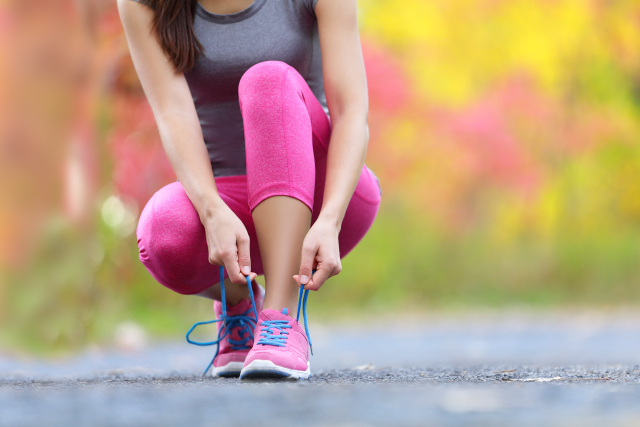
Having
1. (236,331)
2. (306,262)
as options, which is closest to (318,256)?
(306,262)

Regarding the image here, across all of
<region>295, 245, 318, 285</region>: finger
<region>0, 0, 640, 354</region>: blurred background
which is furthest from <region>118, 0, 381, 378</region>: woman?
<region>0, 0, 640, 354</region>: blurred background

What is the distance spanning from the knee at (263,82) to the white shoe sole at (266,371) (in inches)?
16.4

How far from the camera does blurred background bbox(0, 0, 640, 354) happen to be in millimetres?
4969

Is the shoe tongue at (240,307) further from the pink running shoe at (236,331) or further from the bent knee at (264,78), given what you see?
the bent knee at (264,78)

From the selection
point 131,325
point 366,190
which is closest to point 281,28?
point 366,190

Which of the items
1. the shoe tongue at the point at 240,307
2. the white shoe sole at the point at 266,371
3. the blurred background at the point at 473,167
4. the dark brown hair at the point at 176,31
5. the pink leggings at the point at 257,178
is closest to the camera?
the white shoe sole at the point at 266,371

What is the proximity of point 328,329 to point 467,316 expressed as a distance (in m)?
1.54

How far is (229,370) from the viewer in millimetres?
1271

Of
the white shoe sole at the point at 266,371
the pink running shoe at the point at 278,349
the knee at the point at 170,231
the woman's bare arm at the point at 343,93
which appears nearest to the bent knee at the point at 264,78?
the woman's bare arm at the point at 343,93

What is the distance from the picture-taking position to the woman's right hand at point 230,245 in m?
1.05

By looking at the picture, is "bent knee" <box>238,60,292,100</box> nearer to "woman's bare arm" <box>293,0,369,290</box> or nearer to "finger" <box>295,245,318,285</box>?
"woman's bare arm" <box>293,0,369,290</box>

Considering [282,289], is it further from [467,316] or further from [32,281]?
[467,316]

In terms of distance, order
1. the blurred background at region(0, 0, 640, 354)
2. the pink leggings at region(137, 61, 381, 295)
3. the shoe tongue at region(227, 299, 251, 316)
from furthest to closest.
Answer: the blurred background at region(0, 0, 640, 354) → the shoe tongue at region(227, 299, 251, 316) → the pink leggings at region(137, 61, 381, 295)

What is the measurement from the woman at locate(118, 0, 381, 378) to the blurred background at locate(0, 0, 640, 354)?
2.40 meters
